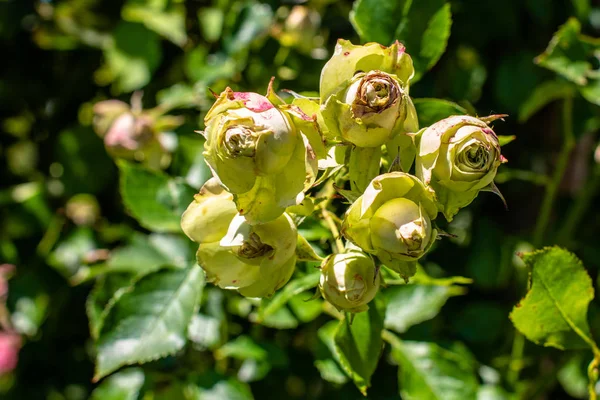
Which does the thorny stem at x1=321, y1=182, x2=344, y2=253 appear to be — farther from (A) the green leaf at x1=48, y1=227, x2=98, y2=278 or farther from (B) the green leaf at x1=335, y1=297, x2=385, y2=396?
(A) the green leaf at x1=48, y1=227, x2=98, y2=278

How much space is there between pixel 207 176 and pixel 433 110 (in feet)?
1.66

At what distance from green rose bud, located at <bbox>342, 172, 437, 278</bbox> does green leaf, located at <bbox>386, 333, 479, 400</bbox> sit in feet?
1.57

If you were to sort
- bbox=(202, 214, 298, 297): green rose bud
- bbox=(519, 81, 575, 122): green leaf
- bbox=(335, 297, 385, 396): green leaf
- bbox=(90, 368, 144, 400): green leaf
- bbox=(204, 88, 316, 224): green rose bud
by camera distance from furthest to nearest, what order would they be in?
bbox=(90, 368, 144, 400): green leaf, bbox=(519, 81, 575, 122): green leaf, bbox=(335, 297, 385, 396): green leaf, bbox=(202, 214, 298, 297): green rose bud, bbox=(204, 88, 316, 224): green rose bud

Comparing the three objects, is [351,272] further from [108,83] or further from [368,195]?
[108,83]

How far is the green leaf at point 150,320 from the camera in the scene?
3.41 ft

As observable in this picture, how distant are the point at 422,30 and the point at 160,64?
841 mm

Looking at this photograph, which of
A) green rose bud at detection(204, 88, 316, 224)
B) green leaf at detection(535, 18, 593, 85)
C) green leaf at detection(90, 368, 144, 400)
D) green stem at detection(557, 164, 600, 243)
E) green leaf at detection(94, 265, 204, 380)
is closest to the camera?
green rose bud at detection(204, 88, 316, 224)

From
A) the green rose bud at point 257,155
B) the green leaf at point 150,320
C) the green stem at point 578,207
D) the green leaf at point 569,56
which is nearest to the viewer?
the green rose bud at point 257,155

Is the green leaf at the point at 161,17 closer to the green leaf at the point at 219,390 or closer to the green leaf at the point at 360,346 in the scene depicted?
the green leaf at the point at 219,390

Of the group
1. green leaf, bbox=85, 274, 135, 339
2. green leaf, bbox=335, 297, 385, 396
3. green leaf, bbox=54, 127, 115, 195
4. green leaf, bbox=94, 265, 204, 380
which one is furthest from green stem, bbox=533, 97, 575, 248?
green leaf, bbox=54, 127, 115, 195

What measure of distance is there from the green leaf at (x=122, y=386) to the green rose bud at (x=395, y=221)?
0.80 m

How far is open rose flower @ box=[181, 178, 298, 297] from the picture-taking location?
79 centimetres

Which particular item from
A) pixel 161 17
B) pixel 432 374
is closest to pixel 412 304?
pixel 432 374

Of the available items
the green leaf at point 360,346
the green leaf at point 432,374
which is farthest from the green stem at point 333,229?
the green leaf at point 432,374
